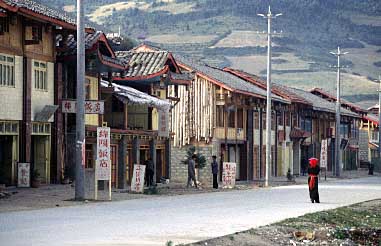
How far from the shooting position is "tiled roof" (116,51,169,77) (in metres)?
52.6

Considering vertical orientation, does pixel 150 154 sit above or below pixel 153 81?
below

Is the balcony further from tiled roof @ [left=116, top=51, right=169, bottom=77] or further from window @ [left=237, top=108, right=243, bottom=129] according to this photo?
tiled roof @ [left=116, top=51, right=169, bottom=77]

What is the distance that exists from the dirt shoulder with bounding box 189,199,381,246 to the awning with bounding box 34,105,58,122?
14631mm

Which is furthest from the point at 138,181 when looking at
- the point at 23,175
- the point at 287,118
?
the point at 287,118

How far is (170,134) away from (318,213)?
29102 mm

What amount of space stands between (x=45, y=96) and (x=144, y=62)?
14.0 meters

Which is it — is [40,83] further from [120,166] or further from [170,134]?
[170,134]

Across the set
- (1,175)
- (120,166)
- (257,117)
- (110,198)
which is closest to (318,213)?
(110,198)

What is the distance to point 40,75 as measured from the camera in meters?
39.8

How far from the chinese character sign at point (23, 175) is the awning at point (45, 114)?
224 centimetres

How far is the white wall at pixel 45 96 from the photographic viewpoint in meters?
39.2

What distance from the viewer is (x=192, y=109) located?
6316 cm

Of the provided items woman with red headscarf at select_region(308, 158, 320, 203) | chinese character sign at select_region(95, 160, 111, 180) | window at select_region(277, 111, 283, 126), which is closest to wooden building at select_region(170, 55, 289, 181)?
window at select_region(277, 111, 283, 126)

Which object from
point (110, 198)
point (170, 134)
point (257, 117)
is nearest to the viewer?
point (110, 198)
